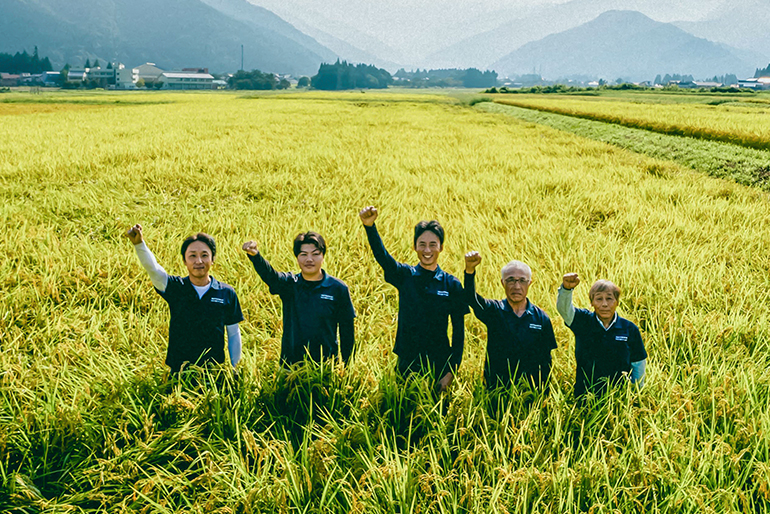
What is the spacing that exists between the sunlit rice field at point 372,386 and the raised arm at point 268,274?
0.37 metres

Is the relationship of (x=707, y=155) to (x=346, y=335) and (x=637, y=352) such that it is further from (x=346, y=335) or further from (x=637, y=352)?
(x=346, y=335)

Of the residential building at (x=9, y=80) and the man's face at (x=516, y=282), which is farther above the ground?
the residential building at (x=9, y=80)

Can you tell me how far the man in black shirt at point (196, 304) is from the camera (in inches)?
50.3

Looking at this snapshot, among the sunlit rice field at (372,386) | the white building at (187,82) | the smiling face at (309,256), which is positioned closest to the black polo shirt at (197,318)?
the sunlit rice field at (372,386)

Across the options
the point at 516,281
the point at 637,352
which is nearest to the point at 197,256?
the point at 516,281

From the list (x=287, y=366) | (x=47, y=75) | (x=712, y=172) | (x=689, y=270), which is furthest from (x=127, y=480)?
(x=47, y=75)

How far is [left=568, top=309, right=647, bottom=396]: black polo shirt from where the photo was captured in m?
1.25

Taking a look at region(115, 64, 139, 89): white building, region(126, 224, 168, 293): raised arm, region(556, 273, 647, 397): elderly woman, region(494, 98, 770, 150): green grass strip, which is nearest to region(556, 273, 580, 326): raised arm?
region(556, 273, 647, 397): elderly woman

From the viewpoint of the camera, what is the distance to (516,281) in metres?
1.14

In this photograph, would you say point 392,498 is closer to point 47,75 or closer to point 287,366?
point 287,366

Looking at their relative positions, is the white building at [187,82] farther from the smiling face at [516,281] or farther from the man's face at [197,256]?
the smiling face at [516,281]

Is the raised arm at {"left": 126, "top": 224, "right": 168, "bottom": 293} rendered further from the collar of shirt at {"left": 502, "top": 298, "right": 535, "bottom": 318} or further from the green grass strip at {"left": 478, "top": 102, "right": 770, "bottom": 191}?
the green grass strip at {"left": 478, "top": 102, "right": 770, "bottom": 191}

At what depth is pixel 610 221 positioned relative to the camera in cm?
469

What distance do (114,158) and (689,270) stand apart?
9.13 metres
